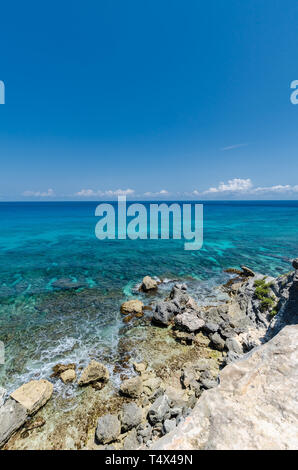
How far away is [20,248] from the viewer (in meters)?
41.6

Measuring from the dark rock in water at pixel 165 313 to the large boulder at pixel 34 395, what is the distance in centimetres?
824

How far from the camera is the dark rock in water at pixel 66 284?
2328 cm

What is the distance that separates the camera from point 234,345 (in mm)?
12867

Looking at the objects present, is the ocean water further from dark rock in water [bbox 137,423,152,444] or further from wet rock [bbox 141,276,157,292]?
dark rock in water [bbox 137,423,152,444]

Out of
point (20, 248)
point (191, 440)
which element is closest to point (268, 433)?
point (191, 440)

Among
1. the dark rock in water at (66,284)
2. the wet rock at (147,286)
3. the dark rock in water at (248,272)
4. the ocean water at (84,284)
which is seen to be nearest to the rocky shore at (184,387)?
the ocean water at (84,284)

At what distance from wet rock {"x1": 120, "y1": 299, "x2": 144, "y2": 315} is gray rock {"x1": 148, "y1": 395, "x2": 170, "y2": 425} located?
875 centimetres

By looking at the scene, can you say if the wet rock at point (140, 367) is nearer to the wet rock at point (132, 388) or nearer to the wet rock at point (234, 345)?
the wet rock at point (132, 388)

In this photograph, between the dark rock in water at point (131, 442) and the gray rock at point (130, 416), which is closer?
the dark rock in water at point (131, 442)

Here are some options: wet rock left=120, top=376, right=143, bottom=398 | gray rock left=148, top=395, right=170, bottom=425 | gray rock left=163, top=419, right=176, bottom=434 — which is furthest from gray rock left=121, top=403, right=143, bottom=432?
gray rock left=163, top=419, right=176, bottom=434
